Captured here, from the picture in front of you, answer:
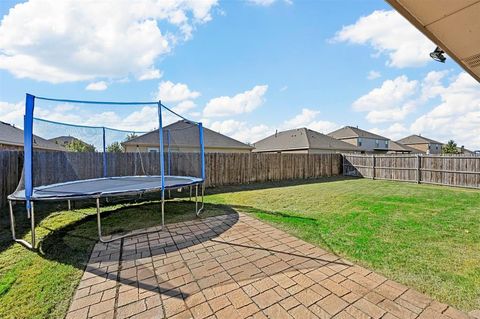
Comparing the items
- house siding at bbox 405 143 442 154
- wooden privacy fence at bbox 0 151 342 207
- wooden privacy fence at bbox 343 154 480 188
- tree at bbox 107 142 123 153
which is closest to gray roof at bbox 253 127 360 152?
wooden privacy fence at bbox 0 151 342 207

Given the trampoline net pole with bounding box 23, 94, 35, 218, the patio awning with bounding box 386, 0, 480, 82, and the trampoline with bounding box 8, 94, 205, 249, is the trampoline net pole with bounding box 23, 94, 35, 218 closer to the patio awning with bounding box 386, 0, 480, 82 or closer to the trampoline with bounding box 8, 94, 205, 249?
the trampoline with bounding box 8, 94, 205, 249

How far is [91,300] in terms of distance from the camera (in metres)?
1.91

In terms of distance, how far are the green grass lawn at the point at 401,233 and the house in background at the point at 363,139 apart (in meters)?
23.7

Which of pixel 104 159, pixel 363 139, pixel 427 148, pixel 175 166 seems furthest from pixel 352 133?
pixel 104 159

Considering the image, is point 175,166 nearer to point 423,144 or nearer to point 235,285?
point 235,285

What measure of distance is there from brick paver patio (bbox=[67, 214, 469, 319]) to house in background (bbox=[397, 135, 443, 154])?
48033mm

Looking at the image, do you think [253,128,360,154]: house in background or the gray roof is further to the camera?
the gray roof

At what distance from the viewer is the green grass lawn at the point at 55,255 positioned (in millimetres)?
1855

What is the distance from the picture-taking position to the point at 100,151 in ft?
21.6

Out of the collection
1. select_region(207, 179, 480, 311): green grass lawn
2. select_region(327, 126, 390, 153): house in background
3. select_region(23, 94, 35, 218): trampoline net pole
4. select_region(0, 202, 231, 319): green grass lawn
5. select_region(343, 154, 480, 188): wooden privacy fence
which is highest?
select_region(327, 126, 390, 153): house in background

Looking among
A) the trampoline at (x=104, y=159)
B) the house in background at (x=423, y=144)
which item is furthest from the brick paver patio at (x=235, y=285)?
the house in background at (x=423, y=144)

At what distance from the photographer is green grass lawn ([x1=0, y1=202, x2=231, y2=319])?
1855 millimetres

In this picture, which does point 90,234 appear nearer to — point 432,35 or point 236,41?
point 432,35

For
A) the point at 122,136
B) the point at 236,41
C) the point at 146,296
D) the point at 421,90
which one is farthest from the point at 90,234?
the point at 421,90
